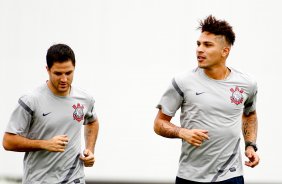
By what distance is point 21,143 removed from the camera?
20.8 feet

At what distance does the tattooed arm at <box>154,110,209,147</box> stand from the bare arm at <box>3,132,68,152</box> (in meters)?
0.80

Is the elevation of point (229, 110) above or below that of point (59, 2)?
below

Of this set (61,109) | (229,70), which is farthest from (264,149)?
(61,109)

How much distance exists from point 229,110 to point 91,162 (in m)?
1.13

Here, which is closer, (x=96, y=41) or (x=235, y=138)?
(x=235, y=138)

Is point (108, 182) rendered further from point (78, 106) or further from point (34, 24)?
point (78, 106)

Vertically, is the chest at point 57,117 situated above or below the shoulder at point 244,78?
below

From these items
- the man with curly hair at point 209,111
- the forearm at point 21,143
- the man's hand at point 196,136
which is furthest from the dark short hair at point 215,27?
the forearm at point 21,143

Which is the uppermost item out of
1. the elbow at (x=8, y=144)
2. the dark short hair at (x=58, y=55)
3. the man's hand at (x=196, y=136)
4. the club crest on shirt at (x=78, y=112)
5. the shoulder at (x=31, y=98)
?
the dark short hair at (x=58, y=55)

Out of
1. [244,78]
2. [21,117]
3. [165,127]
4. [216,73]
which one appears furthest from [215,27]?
[21,117]

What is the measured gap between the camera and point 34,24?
10969mm

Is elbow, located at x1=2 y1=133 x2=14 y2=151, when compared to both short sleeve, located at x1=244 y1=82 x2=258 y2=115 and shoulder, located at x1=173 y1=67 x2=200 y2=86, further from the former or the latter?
short sleeve, located at x1=244 y1=82 x2=258 y2=115

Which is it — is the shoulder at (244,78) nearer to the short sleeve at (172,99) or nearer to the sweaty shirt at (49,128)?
the short sleeve at (172,99)

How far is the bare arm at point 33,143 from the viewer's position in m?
6.23
